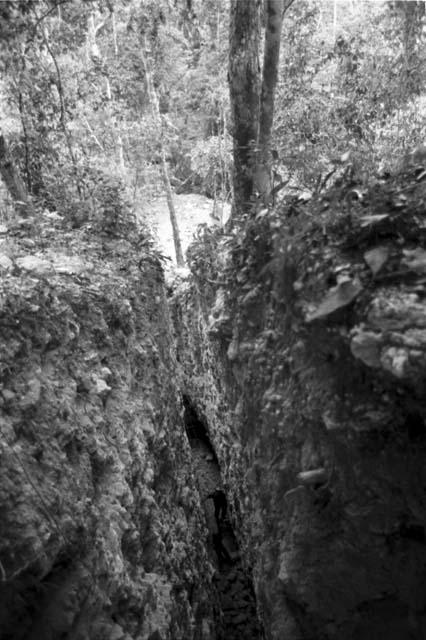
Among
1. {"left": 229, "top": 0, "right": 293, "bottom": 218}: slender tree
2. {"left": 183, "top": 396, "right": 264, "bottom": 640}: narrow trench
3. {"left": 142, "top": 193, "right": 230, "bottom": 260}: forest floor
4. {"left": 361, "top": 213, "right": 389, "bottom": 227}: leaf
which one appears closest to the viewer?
{"left": 361, "top": 213, "right": 389, "bottom": 227}: leaf

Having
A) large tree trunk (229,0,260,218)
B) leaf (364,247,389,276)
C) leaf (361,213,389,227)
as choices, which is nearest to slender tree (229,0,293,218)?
large tree trunk (229,0,260,218)

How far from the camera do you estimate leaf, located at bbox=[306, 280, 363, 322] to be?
7.97ft

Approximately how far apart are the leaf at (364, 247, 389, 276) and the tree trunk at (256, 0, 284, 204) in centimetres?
261

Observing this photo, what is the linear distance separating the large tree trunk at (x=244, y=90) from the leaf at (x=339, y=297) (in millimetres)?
2915

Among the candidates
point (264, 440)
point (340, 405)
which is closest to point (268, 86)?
point (264, 440)

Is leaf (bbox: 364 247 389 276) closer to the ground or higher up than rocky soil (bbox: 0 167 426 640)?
higher up

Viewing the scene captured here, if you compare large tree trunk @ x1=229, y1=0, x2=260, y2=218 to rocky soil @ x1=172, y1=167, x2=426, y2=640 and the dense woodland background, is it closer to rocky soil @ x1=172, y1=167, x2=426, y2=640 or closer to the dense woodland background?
the dense woodland background

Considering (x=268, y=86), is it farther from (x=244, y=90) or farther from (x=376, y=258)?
(x=376, y=258)

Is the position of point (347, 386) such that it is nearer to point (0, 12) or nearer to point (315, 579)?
point (315, 579)

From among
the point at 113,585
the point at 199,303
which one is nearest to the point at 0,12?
the point at 199,303

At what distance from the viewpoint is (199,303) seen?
22.9ft

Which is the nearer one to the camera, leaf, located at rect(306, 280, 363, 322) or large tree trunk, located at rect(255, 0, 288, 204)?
leaf, located at rect(306, 280, 363, 322)

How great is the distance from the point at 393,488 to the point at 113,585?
1.79 meters

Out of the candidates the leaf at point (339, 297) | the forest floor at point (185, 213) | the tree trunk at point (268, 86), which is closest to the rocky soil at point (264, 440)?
the leaf at point (339, 297)
